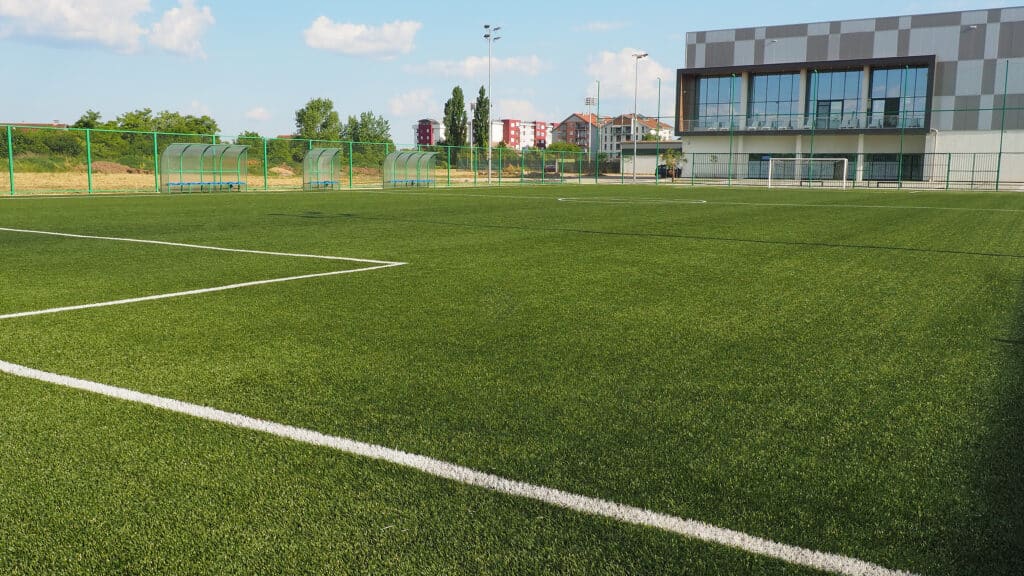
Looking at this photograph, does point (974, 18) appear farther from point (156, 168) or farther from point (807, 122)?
point (156, 168)

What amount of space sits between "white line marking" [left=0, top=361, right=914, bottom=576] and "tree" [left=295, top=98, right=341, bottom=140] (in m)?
87.3

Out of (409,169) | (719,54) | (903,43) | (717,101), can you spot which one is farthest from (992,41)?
(409,169)

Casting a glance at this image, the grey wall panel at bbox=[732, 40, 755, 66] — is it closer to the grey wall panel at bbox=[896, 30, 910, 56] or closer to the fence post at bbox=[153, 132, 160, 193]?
the grey wall panel at bbox=[896, 30, 910, 56]

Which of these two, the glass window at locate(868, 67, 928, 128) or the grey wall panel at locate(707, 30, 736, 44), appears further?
the grey wall panel at locate(707, 30, 736, 44)

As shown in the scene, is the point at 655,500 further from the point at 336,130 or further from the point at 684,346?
the point at 336,130

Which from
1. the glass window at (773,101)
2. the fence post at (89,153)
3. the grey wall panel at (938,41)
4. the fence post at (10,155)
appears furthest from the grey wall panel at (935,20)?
the fence post at (10,155)

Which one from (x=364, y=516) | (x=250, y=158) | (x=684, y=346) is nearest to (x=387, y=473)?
(x=364, y=516)

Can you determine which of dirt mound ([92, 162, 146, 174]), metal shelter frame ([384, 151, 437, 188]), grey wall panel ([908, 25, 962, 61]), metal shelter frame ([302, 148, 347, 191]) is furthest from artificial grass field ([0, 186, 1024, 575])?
grey wall panel ([908, 25, 962, 61])

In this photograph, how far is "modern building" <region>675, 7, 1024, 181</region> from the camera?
173 ft

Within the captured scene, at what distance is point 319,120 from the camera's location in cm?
8969

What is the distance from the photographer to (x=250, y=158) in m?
32.0

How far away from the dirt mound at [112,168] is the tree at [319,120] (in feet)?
195

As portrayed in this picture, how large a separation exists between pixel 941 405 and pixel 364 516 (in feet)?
8.46

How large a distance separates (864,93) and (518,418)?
59.8 meters
